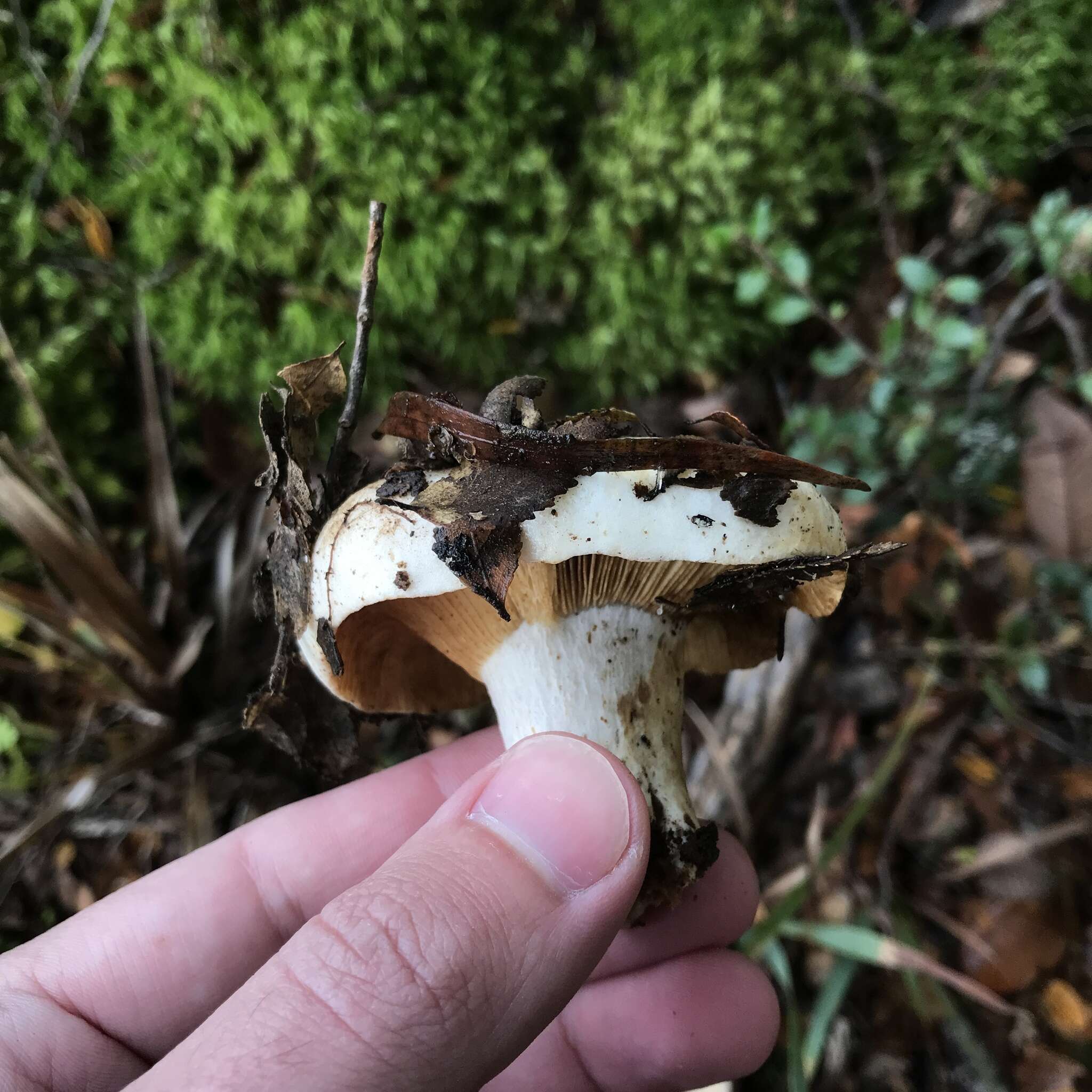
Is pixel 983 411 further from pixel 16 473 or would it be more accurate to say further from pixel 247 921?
pixel 16 473

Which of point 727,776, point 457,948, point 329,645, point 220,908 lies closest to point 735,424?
point 329,645

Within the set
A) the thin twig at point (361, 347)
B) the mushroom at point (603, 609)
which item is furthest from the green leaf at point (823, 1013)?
the thin twig at point (361, 347)

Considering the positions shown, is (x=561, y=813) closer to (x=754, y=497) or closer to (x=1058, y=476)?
(x=754, y=497)

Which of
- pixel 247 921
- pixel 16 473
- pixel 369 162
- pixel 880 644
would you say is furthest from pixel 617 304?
pixel 247 921

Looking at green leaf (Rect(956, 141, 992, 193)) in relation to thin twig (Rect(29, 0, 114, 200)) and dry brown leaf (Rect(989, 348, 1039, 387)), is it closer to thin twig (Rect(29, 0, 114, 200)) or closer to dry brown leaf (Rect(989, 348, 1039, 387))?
dry brown leaf (Rect(989, 348, 1039, 387))

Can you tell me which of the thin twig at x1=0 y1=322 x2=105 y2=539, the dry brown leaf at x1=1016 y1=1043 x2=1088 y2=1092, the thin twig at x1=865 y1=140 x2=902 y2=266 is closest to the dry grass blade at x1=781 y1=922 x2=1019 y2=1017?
the dry brown leaf at x1=1016 y1=1043 x2=1088 y2=1092

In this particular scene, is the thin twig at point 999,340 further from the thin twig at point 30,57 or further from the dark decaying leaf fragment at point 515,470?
the thin twig at point 30,57
